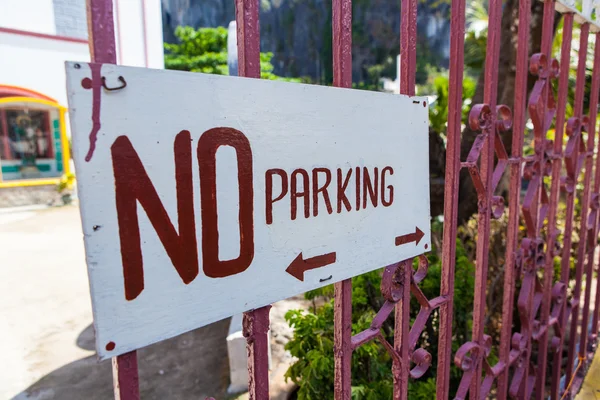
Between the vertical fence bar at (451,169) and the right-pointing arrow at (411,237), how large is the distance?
10 centimetres

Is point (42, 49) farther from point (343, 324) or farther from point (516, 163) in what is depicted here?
point (343, 324)

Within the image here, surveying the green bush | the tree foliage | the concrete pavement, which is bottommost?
the concrete pavement

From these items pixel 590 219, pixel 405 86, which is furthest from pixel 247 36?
pixel 590 219

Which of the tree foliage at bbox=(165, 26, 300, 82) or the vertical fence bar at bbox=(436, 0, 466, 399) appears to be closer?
the vertical fence bar at bbox=(436, 0, 466, 399)

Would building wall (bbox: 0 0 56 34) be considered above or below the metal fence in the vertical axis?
above

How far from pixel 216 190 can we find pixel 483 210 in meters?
0.77

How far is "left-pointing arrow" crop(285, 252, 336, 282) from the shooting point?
77 cm

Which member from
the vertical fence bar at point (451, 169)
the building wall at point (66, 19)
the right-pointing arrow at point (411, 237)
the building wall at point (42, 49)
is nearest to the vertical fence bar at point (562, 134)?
the vertical fence bar at point (451, 169)

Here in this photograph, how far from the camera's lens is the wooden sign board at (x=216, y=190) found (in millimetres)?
563

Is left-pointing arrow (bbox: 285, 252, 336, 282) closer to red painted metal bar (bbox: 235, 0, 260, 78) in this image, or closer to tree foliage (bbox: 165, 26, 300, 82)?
red painted metal bar (bbox: 235, 0, 260, 78)

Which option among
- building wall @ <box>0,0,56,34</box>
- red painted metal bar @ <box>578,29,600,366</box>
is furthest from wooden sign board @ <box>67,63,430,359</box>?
building wall @ <box>0,0,56,34</box>

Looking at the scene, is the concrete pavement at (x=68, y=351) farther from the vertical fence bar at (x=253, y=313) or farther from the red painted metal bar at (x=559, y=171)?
the vertical fence bar at (x=253, y=313)

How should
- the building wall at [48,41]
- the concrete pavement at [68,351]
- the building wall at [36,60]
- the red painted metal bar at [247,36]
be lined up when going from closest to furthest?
the red painted metal bar at [247,36], the concrete pavement at [68,351], the building wall at [48,41], the building wall at [36,60]

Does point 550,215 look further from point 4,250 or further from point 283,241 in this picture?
point 4,250
